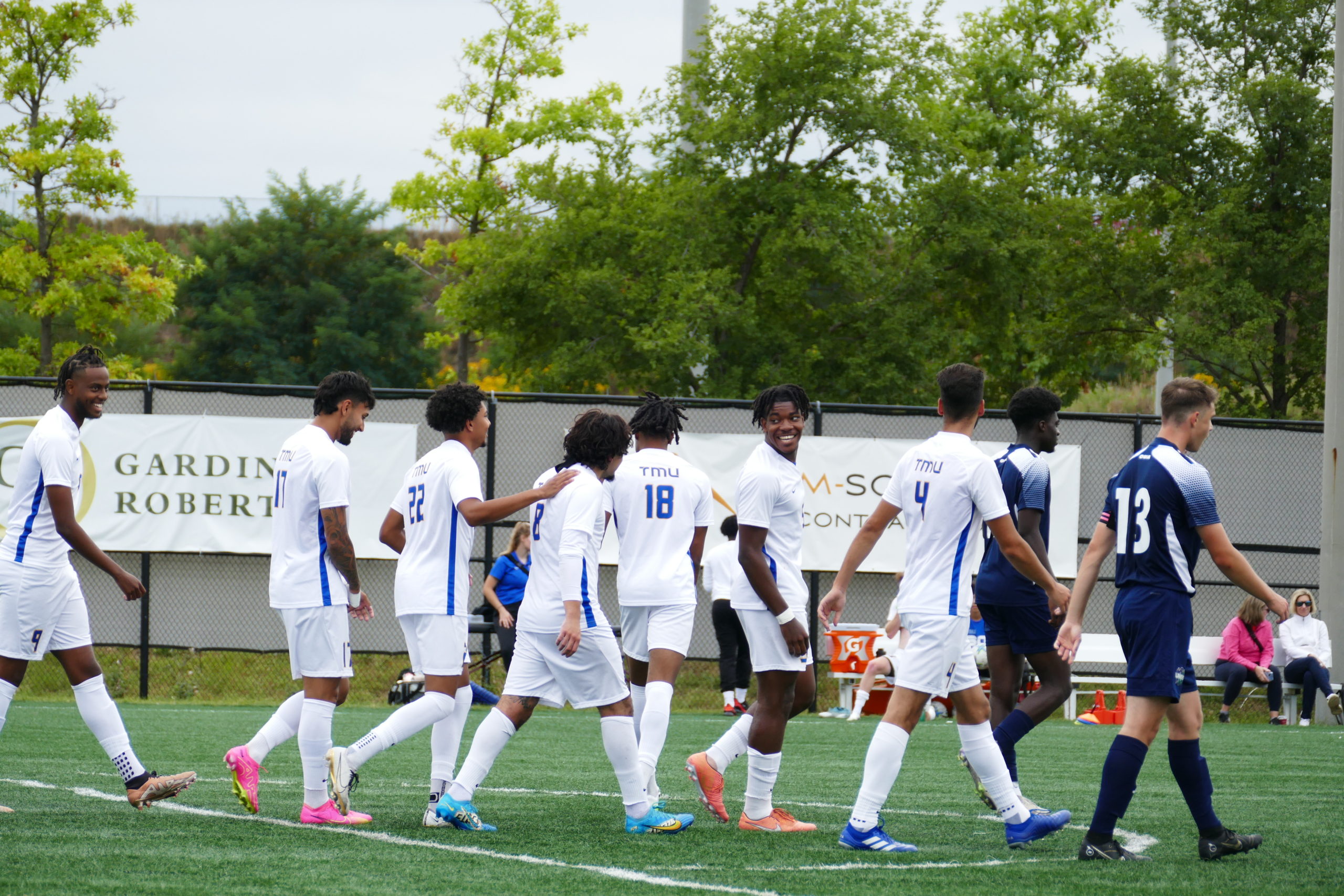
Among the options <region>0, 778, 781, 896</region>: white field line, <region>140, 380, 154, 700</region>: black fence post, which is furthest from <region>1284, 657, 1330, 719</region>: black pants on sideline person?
<region>140, 380, 154, 700</region>: black fence post

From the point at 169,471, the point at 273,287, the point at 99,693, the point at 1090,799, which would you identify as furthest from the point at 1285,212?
the point at 273,287

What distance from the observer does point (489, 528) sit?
13969mm

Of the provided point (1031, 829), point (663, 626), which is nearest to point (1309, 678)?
point (1031, 829)

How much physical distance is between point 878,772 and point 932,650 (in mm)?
520

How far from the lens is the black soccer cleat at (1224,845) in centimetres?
536

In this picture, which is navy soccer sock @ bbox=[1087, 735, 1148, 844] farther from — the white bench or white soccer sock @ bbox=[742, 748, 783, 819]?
the white bench

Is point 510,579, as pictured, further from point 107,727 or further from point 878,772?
point 878,772

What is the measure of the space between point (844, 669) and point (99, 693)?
8896 millimetres

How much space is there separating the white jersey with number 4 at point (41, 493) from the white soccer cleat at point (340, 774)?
1.55 meters

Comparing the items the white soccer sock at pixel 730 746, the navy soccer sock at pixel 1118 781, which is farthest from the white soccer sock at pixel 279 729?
the navy soccer sock at pixel 1118 781

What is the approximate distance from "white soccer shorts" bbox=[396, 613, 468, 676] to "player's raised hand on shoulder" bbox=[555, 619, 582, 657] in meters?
0.49

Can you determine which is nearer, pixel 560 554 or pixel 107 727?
pixel 560 554

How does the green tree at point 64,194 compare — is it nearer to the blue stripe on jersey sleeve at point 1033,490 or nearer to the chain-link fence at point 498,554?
the chain-link fence at point 498,554

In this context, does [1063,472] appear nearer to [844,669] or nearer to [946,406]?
[844,669]
